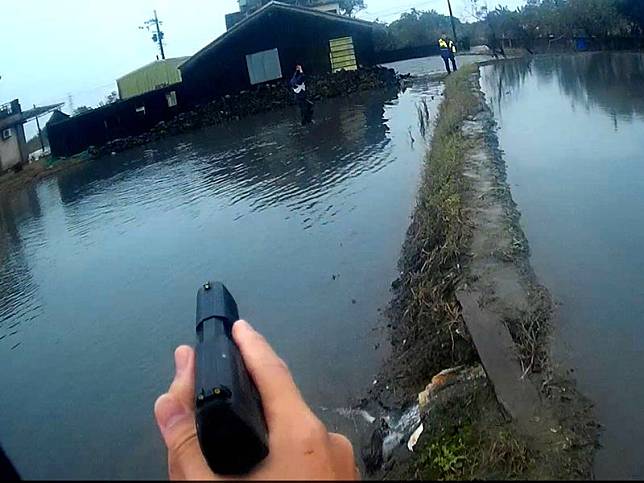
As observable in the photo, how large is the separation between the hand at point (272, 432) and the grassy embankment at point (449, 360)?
178 cm

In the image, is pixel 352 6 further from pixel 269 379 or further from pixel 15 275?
pixel 269 379

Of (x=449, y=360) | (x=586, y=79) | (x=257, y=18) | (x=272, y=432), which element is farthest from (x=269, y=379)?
(x=257, y=18)

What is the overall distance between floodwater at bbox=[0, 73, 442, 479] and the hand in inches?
2.3

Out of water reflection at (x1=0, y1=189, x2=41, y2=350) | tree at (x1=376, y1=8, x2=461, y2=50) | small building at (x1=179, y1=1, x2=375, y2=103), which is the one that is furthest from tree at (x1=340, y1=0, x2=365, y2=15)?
water reflection at (x1=0, y1=189, x2=41, y2=350)

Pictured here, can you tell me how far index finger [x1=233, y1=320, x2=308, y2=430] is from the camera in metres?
1.11

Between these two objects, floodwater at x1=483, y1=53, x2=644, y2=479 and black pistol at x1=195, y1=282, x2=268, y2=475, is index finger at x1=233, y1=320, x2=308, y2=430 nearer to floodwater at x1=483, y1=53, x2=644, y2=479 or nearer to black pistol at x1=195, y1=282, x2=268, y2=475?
black pistol at x1=195, y1=282, x2=268, y2=475

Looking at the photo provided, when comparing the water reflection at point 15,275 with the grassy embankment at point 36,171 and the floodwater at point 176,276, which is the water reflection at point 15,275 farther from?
the grassy embankment at point 36,171

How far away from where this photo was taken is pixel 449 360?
200 inches

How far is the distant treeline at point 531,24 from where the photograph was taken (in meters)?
24.5

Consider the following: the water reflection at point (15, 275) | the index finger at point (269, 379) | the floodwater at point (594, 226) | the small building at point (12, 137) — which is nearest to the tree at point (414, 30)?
the small building at point (12, 137)

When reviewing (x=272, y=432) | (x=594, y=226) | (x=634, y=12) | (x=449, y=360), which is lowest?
(x=449, y=360)

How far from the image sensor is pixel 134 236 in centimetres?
1075

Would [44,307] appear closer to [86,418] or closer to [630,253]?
[86,418]

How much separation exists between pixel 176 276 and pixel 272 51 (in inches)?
707
